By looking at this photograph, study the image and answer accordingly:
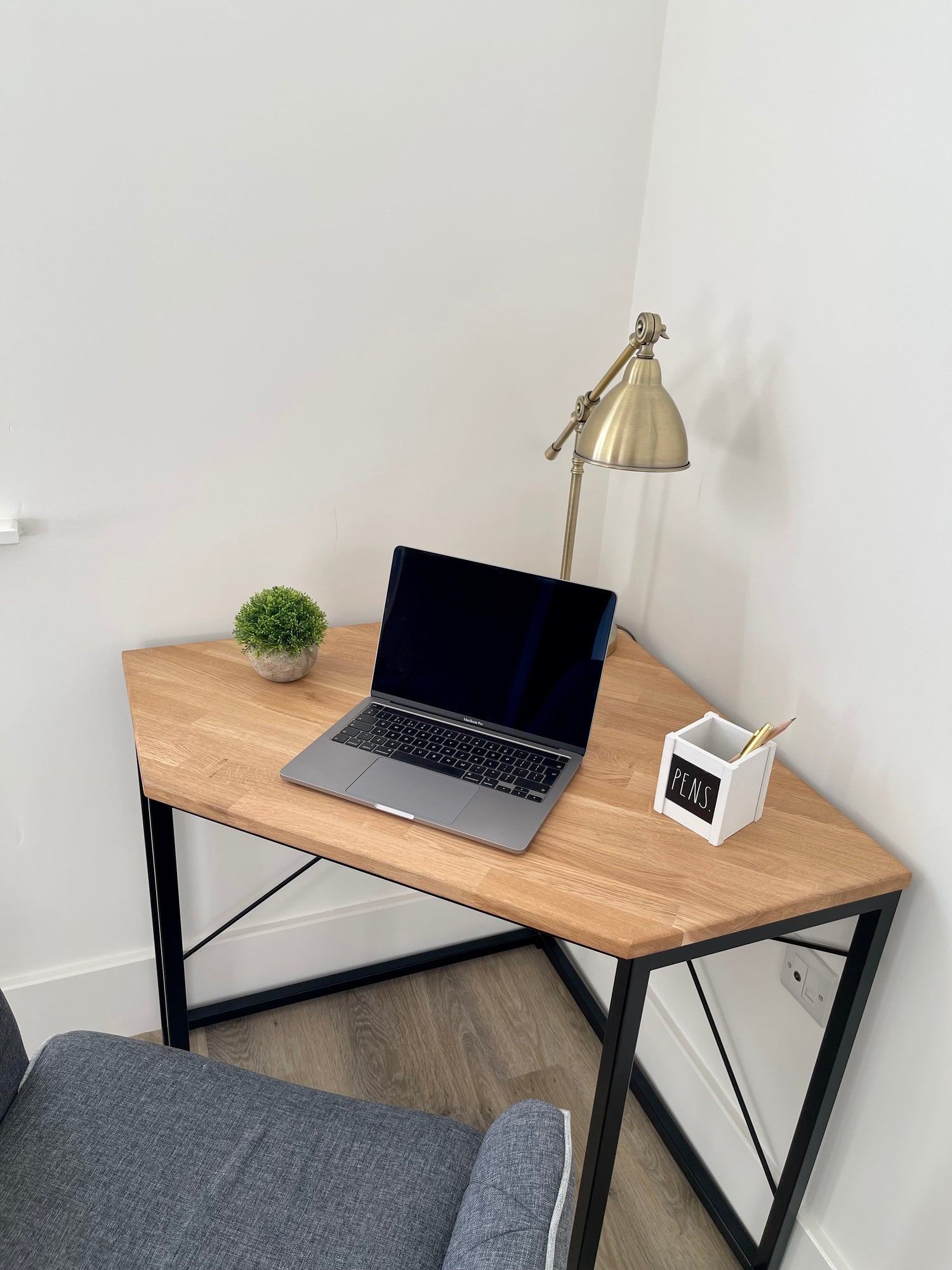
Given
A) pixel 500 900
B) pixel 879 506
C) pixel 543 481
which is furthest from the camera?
pixel 543 481

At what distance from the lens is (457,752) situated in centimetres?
121

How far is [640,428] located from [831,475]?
0.26 meters

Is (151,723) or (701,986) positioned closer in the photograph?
(151,723)

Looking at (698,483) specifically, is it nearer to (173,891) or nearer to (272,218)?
(272,218)

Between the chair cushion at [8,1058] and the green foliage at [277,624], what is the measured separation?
56 cm

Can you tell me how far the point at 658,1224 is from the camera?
1432 mm

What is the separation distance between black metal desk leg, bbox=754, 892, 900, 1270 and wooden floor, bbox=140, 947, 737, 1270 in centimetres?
19

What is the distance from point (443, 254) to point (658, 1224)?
1.64 metres

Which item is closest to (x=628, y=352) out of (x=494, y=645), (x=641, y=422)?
(x=641, y=422)

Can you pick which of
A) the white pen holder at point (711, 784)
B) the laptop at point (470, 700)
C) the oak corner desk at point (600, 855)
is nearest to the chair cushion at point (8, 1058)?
the oak corner desk at point (600, 855)

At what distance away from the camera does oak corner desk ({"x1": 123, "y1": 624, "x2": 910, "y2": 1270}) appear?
95 cm

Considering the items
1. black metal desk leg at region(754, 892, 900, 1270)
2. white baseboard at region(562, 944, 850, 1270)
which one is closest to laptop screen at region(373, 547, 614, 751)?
black metal desk leg at region(754, 892, 900, 1270)

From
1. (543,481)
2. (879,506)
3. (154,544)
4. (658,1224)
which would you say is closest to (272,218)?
(154,544)

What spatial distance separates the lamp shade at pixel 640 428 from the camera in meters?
1.17
